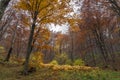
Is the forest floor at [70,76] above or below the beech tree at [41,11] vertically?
below

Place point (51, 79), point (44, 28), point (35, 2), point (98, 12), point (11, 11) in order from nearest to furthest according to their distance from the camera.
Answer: point (51, 79) → point (35, 2) → point (44, 28) → point (98, 12) → point (11, 11)

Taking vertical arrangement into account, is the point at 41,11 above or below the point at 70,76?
above

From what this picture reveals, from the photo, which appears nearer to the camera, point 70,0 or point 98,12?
point 70,0

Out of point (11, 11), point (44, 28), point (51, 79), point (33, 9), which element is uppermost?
point (11, 11)

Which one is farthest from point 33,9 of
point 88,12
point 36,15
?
point 88,12

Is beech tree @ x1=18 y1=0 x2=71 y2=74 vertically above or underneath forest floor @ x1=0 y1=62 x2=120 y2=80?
above

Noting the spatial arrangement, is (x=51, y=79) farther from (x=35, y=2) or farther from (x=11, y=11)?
(x=11, y=11)

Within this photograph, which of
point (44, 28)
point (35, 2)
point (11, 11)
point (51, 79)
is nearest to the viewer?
point (51, 79)

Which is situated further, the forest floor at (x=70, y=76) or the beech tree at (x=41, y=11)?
the beech tree at (x=41, y=11)

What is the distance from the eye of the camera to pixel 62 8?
46.8ft

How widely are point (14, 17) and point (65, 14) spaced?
10.9 meters

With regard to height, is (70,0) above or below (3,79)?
above

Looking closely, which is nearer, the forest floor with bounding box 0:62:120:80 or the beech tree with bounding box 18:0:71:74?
the forest floor with bounding box 0:62:120:80

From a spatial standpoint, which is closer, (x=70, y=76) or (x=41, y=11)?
(x=70, y=76)
